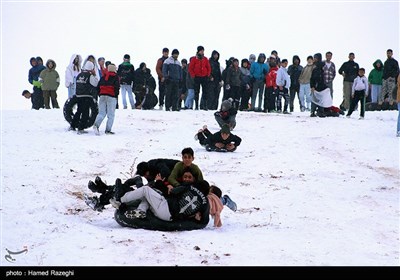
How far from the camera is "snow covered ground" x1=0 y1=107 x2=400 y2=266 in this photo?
24.8 ft

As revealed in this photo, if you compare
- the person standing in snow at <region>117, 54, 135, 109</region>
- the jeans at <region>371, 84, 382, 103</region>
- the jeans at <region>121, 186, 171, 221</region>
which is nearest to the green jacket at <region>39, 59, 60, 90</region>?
the person standing in snow at <region>117, 54, 135, 109</region>

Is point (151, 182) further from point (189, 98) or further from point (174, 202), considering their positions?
point (189, 98)

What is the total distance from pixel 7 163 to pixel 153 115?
9.95 m

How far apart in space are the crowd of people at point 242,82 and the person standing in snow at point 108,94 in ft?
16.1

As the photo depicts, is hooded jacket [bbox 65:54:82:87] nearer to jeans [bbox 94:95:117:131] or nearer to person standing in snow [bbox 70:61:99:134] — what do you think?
person standing in snow [bbox 70:61:99:134]

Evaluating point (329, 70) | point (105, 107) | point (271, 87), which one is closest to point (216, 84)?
point (271, 87)

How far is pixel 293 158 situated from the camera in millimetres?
15016

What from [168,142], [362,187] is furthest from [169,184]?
[168,142]

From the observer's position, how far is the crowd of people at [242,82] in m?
22.7

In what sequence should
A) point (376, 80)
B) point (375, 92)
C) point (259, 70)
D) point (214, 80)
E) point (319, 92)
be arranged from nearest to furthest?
point (319, 92) < point (259, 70) < point (214, 80) < point (376, 80) < point (375, 92)

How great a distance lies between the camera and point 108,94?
A: 1730 centimetres

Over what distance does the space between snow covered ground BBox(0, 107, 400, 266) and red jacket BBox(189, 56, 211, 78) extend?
2.88 meters

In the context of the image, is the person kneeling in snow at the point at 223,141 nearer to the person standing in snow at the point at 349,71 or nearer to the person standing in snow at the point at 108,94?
the person standing in snow at the point at 108,94

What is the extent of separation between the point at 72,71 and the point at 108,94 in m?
3.53
